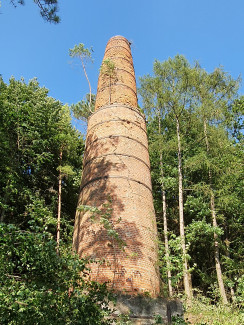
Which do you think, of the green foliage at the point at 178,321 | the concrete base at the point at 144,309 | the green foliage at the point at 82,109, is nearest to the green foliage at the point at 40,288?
the concrete base at the point at 144,309

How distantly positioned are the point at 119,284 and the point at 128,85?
6943 mm

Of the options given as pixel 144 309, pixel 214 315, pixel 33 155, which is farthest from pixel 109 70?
pixel 214 315

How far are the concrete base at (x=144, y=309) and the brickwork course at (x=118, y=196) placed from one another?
27 cm

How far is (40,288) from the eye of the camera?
3803mm

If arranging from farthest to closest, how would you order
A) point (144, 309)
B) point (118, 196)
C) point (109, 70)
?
point (109, 70) < point (118, 196) < point (144, 309)

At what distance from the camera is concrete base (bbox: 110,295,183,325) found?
17.3ft

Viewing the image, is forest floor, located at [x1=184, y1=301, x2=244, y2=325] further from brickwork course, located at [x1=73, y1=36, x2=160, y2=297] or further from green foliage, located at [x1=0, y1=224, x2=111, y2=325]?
green foliage, located at [x1=0, y1=224, x2=111, y2=325]

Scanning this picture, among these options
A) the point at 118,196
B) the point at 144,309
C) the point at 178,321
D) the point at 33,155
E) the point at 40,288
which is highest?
the point at 33,155

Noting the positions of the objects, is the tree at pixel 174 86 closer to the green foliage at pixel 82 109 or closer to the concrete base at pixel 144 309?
the green foliage at pixel 82 109

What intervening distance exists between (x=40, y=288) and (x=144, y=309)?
8.10 feet

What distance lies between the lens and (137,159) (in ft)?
27.1

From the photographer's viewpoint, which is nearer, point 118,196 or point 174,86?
point 118,196

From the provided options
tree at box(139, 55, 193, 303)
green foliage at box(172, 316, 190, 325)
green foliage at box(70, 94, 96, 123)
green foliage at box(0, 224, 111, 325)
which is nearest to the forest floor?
green foliage at box(172, 316, 190, 325)

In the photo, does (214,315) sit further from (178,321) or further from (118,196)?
(118,196)
